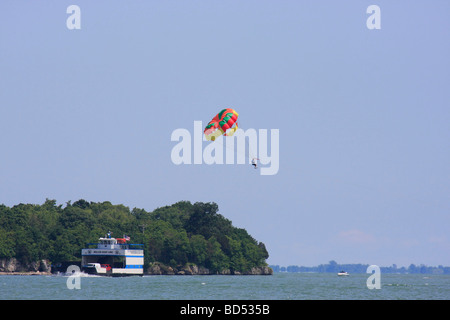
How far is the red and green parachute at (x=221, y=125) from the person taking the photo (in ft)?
308

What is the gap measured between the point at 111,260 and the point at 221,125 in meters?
61.3

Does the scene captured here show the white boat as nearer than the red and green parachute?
No

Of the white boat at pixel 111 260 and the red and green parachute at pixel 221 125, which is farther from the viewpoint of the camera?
the white boat at pixel 111 260

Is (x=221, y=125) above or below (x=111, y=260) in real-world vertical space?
above

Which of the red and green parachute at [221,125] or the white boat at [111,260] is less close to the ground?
the red and green parachute at [221,125]

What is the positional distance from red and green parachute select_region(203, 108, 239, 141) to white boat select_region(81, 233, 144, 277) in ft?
187

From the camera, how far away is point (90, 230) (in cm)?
19862

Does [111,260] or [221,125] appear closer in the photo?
[221,125]

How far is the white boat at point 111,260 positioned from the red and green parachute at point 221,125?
57.0 m

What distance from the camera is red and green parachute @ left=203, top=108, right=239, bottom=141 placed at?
93812 millimetres

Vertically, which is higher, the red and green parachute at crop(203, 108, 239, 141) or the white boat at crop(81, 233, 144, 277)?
the red and green parachute at crop(203, 108, 239, 141)

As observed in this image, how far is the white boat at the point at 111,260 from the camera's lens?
14338 cm

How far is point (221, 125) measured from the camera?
308ft
